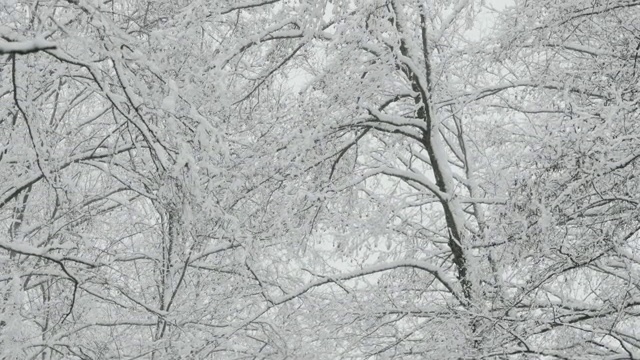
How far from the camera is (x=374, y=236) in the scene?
768 centimetres

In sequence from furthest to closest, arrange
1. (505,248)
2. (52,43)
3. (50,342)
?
1. (50,342)
2. (505,248)
3. (52,43)

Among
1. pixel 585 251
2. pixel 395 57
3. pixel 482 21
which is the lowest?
pixel 585 251

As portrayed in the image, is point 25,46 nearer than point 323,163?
Yes

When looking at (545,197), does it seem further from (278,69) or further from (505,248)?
(278,69)

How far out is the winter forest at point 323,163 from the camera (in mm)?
4469

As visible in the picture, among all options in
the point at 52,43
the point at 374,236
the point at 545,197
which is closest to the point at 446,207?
the point at 374,236

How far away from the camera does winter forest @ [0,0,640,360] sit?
4469 millimetres

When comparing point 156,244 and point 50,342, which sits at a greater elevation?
point 156,244

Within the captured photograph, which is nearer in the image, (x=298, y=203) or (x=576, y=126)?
(x=576, y=126)

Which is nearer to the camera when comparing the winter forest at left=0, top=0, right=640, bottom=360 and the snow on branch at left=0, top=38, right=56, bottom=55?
the snow on branch at left=0, top=38, right=56, bottom=55

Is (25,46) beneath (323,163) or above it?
beneath

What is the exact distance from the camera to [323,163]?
287 inches

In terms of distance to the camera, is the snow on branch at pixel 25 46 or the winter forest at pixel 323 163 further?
the winter forest at pixel 323 163

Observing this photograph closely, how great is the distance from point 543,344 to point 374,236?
208 centimetres
